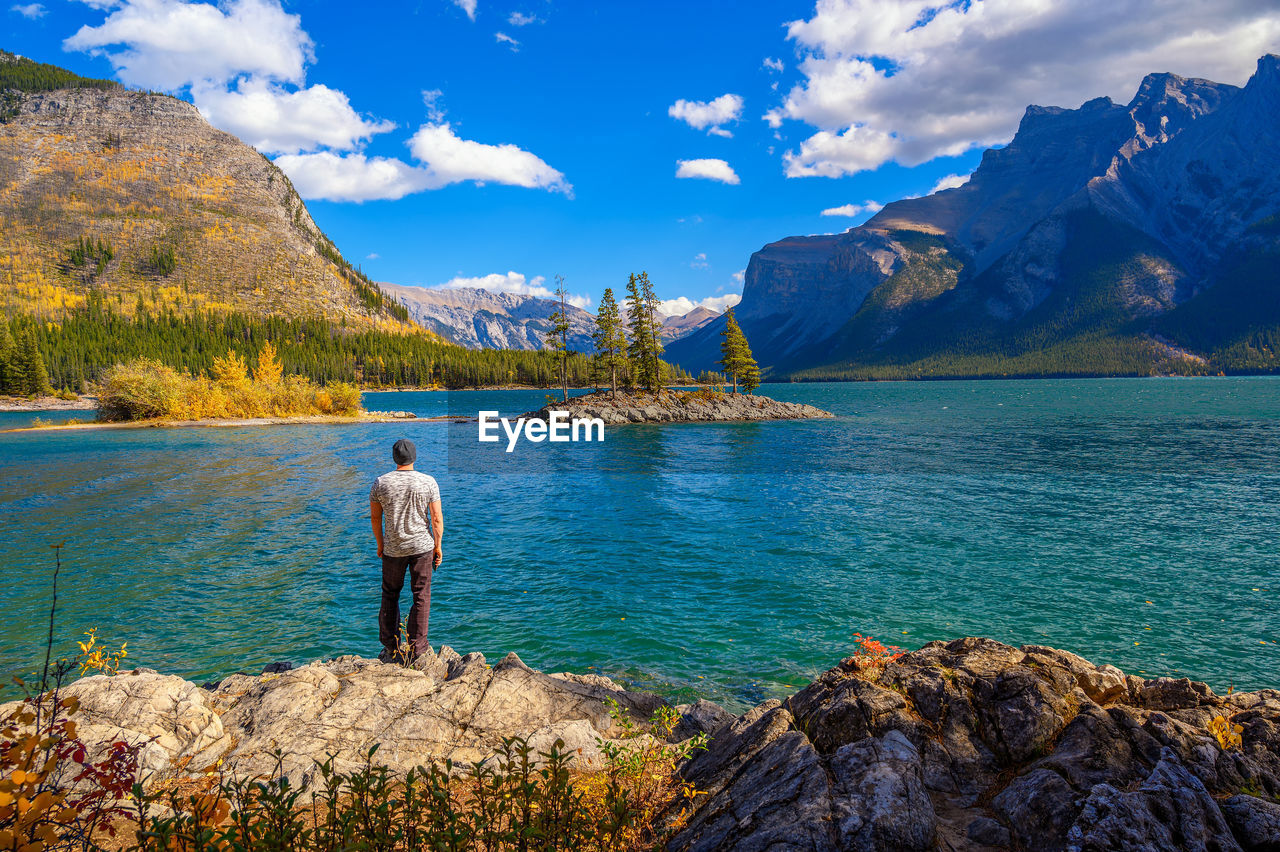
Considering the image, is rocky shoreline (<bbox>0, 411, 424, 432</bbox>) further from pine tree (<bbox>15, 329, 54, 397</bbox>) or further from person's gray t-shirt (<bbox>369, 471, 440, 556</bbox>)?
person's gray t-shirt (<bbox>369, 471, 440, 556</bbox>)

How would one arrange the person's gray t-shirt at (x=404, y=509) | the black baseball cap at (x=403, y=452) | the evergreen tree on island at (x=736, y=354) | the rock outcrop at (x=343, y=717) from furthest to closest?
the evergreen tree on island at (x=736, y=354) → the person's gray t-shirt at (x=404, y=509) → the black baseball cap at (x=403, y=452) → the rock outcrop at (x=343, y=717)

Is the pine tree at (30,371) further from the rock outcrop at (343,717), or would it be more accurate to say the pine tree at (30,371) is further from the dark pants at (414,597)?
the dark pants at (414,597)

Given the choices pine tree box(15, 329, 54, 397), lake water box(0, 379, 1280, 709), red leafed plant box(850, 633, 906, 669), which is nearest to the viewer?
red leafed plant box(850, 633, 906, 669)

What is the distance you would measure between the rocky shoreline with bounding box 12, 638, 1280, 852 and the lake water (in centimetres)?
397

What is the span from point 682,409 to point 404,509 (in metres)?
75.6

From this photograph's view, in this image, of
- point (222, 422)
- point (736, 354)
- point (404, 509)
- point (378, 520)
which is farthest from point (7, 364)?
point (404, 509)

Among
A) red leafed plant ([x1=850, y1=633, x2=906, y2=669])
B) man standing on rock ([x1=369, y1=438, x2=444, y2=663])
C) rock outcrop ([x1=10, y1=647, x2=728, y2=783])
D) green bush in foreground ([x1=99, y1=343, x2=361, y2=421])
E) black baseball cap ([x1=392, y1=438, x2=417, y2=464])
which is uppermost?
green bush in foreground ([x1=99, y1=343, x2=361, y2=421])

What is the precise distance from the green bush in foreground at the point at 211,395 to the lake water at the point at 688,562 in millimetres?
31760

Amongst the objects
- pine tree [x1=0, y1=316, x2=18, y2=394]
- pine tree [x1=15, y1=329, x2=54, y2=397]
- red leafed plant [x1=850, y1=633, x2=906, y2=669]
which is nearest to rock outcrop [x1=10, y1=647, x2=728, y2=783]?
red leafed plant [x1=850, y1=633, x2=906, y2=669]

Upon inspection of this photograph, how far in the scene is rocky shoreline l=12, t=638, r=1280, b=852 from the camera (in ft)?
13.6

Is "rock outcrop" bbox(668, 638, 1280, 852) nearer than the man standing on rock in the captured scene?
Yes

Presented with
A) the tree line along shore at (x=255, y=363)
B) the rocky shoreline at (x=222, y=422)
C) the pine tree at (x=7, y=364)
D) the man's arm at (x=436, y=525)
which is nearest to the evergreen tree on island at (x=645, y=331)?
the tree line along shore at (x=255, y=363)

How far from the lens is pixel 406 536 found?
988cm

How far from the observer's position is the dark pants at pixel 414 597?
32.9 feet
